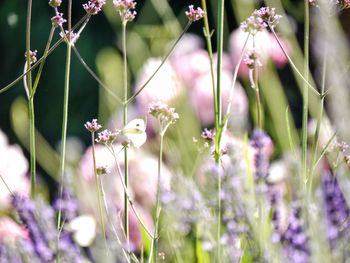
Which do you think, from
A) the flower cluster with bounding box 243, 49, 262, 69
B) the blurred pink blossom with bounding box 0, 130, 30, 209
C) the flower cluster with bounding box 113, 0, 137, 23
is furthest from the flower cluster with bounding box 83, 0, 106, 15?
the blurred pink blossom with bounding box 0, 130, 30, 209

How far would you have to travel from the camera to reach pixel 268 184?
117 cm

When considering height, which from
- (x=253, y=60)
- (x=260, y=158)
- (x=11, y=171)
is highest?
(x=253, y=60)

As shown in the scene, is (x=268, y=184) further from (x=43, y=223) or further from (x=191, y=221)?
(x=43, y=223)

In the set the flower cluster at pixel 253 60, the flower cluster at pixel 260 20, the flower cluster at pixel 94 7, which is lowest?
the flower cluster at pixel 253 60

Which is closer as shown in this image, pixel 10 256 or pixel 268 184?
pixel 10 256

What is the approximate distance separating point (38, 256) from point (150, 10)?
2035 mm

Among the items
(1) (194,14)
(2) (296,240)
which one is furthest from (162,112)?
(2) (296,240)

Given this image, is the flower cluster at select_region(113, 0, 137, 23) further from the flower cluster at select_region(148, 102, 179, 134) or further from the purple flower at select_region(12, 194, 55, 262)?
the purple flower at select_region(12, 194, 55, 262)

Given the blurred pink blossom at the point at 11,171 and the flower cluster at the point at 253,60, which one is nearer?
the flower cluster at the point at 253,60

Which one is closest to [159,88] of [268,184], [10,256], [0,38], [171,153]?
[171,153]

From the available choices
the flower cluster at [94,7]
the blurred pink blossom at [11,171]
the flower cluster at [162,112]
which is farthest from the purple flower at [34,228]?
the blurred pink blossom at [11,171]

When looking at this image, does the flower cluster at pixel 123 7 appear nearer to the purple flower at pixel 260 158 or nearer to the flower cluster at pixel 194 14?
the flower cluster at pixel 194 14

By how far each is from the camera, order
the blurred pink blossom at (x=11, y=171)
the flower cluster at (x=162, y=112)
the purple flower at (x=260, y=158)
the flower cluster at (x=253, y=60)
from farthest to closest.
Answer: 1. the blurred pink blossom at (x=11, y=171)
2. the flower cluster at (x=253, y=60)
3. the flower cluster at (x=162, y=112)
4. the purple flower at (x=260, y=158)

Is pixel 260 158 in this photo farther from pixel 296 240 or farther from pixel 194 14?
pixel 194 14
